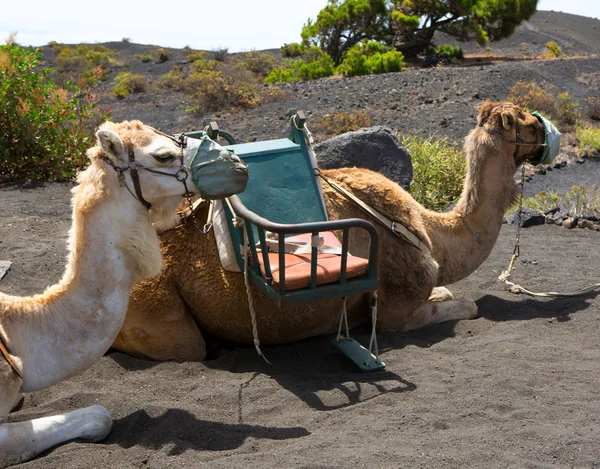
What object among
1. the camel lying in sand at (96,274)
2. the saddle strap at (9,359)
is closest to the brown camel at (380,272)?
the camel lying in sand at (96,274)

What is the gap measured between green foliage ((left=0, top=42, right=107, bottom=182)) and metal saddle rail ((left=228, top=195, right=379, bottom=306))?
701 centimetres

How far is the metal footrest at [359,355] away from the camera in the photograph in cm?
496

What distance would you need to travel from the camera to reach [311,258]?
14.5 feet

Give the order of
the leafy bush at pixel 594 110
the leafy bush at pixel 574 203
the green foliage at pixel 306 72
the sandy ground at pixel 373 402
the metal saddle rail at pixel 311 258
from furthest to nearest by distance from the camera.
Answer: the green foliage at pixel 306 72 < the leafy bush at pixel 594 110 < the leafy bush at pixel 574 203 < the metal saddle rail at pixel 311 258 < the sandy ground at pixel 373 402

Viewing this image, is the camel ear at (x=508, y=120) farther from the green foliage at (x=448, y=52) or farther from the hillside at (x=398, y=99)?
the green foliage at (x=448, y=52)

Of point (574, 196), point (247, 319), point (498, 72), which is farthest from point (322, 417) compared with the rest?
point (498, 72)

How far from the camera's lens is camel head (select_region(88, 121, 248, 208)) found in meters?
4.05

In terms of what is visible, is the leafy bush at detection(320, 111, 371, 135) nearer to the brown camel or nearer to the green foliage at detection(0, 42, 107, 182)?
the green foliage at detection(0, 42, 107, 182)

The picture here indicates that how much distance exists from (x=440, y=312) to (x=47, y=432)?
3404 millimetres

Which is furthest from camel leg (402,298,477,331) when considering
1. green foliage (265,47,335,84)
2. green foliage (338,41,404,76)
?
green foliage (265,47,335,84)

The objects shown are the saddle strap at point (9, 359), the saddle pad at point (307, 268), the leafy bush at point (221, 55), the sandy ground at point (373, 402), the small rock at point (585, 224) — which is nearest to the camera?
the sandy ground at point (373, 402)

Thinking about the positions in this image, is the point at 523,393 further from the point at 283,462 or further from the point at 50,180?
the point at 50,180

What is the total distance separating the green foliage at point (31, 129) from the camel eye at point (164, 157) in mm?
7371

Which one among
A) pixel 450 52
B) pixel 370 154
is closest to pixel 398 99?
pixel 370 154
